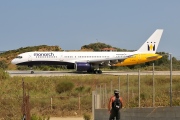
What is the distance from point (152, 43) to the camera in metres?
66.8

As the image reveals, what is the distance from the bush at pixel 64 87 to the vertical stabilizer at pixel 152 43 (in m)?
18.6

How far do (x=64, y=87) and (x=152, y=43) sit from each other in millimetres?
21616

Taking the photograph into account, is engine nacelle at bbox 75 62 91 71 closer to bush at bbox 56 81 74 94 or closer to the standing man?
bush at bbox 56 81 74 94

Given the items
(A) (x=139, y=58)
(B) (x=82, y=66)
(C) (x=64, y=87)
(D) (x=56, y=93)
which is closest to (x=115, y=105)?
(D) (x=56, y=93)

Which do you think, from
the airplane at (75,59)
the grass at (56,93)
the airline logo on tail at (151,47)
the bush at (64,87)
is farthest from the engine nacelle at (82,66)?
the airline logo on tail at (151,47)

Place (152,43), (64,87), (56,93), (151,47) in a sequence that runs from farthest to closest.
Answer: (152,43) < (151,47) < (64,87) < (56,93)

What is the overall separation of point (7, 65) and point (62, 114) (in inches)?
2087

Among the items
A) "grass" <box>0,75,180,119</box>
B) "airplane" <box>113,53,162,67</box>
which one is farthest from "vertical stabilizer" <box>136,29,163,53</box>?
"grass" <box>0,75,180,119</box>

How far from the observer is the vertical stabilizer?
217 feet

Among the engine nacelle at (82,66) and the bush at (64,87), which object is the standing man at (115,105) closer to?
the bush at (64,87)

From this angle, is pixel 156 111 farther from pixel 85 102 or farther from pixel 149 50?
pixel 149 50

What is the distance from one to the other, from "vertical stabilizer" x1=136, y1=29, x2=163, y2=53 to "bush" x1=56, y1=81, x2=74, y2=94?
61.1ft

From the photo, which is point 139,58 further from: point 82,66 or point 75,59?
point 82,66

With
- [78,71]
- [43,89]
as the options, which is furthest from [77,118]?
[78,71]
